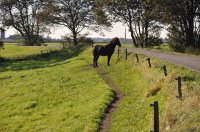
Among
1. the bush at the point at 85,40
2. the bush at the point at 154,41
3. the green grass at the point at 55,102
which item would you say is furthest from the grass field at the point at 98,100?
the bush at the point at 85,40

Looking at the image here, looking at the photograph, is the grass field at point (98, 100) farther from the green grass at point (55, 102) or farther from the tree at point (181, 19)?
the tree at point (181, 19)

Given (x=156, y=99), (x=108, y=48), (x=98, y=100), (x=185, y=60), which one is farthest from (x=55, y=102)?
(x=185, y=60)

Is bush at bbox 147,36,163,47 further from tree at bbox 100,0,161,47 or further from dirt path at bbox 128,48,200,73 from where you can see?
dirt path at bbox 128,48,200,73

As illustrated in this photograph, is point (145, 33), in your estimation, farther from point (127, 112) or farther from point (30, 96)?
point (127, 112)

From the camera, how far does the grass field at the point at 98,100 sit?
18125 mm

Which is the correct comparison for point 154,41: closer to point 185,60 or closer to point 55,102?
point 185,60

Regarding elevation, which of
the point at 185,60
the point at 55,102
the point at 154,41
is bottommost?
the point at 55,102

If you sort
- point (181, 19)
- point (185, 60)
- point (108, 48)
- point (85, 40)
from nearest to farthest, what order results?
point (185, 60) < point (108, 48) < point (181, 19) < point (85, 40)

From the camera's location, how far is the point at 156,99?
73.1 feet

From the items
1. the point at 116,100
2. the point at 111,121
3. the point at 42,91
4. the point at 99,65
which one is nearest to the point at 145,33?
the point at 99,65

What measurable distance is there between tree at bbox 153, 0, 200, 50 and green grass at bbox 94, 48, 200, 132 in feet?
73.7

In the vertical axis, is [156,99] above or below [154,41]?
below

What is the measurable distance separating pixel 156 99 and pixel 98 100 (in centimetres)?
528

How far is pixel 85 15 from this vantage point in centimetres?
9431
